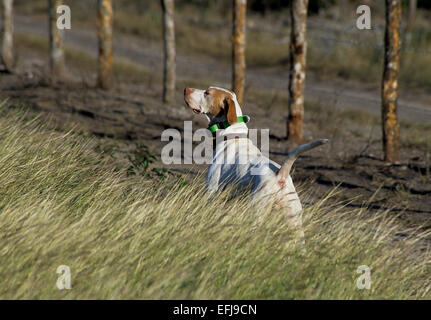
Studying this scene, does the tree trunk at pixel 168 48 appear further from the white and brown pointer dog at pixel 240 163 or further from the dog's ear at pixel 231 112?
the dog's ear at pixel 231 112

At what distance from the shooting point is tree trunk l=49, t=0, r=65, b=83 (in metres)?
14.5

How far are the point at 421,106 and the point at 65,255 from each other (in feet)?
42.9

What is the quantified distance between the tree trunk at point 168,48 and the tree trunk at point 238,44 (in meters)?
1.57

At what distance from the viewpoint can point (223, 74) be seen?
63.7 feet

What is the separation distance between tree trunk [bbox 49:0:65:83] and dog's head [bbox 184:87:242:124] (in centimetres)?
872

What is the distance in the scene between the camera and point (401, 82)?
17938mm

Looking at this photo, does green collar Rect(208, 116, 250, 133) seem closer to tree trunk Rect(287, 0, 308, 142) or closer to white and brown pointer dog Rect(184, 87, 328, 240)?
white and brown pointer dog Rect(184, 87, 328, 240)

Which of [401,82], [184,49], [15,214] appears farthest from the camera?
[184,49]

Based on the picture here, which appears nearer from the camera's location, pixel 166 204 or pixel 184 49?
pixel 166 204

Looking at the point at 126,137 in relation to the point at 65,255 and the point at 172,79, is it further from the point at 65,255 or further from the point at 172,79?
the point at 65,255

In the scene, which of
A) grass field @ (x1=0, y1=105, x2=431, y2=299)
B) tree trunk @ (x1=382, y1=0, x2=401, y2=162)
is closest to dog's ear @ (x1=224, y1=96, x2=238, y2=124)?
grass field @ (x1=0, y1=105, x2=431, y2=299)
